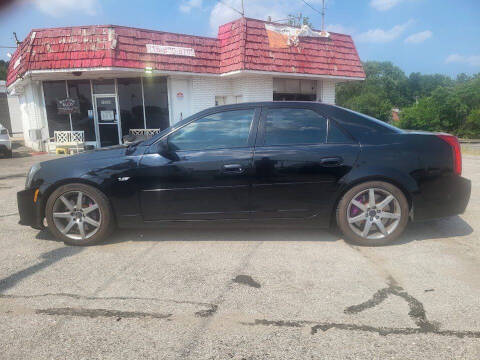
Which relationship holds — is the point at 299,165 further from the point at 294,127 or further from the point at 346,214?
the point at 346,214

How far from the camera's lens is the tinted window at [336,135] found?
157 inches

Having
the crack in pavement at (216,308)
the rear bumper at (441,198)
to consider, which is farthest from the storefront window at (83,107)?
the rear bumper at (441,198)

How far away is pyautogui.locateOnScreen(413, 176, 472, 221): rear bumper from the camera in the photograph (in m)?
3.96

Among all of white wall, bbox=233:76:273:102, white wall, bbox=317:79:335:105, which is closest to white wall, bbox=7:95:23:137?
white wall, bbox=233:76:273:102

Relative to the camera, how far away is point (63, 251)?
4.05m

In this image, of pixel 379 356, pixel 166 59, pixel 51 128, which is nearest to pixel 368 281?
pixel 379 356

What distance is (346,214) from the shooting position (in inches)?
157

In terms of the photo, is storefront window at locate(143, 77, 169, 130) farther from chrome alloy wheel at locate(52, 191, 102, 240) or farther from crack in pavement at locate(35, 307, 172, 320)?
crack in pavement at locate(35, 307, 172, 320)

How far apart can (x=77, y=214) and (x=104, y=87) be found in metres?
11.5

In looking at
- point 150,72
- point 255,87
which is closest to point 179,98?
point 150,72

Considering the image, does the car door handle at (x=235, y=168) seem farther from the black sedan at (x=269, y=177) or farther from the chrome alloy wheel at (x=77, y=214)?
the chrome alloy wheel at (x=77, y=214)

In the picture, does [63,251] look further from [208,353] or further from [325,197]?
[325,197]

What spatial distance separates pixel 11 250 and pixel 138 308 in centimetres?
224

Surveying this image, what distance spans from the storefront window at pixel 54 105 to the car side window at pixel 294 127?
12834mm
